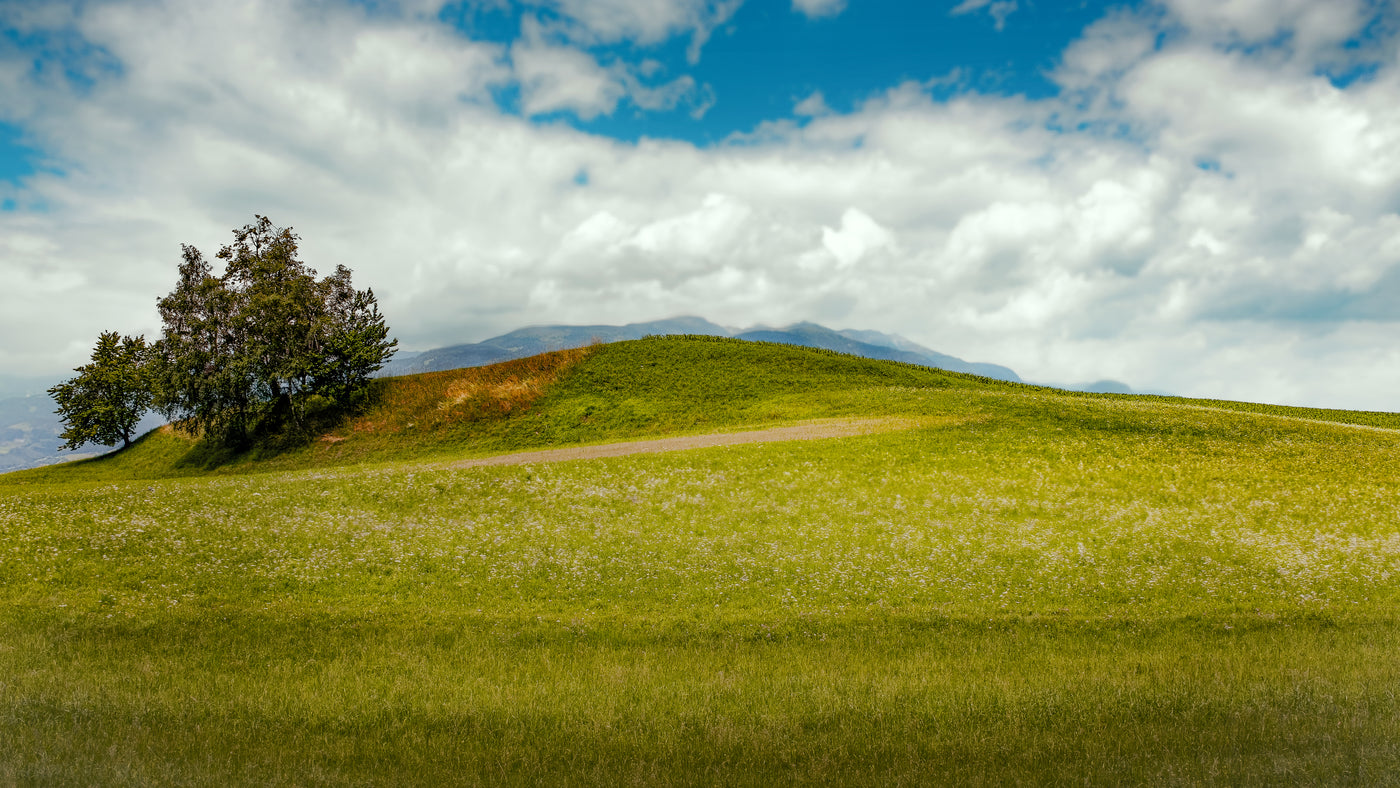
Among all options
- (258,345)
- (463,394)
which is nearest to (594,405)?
(463,394)

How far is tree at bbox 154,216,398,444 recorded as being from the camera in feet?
184

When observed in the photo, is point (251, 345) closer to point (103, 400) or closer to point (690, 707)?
point (103, 400)

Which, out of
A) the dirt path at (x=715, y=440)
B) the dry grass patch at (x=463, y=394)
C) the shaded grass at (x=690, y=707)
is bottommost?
the shaded grass at (x=690, y=707)

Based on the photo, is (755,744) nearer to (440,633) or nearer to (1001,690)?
(1001,690)

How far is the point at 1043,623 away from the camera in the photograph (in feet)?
61.1

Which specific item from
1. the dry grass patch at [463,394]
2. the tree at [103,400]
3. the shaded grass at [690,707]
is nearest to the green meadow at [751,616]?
the shaded grass at [690,707]

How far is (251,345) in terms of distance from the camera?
184 feet

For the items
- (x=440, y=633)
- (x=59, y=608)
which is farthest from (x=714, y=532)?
(x=59, y=608)

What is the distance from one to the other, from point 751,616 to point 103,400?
263 ft

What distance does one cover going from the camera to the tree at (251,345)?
5597 cm

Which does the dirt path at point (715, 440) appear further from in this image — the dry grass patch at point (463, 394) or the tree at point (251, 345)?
the tree at point (251, 345)

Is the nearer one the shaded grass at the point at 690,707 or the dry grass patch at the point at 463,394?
the shaded grass at the point at 690,707

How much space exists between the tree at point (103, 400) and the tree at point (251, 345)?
1380 centimetres

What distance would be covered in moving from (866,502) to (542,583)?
15.8 m
